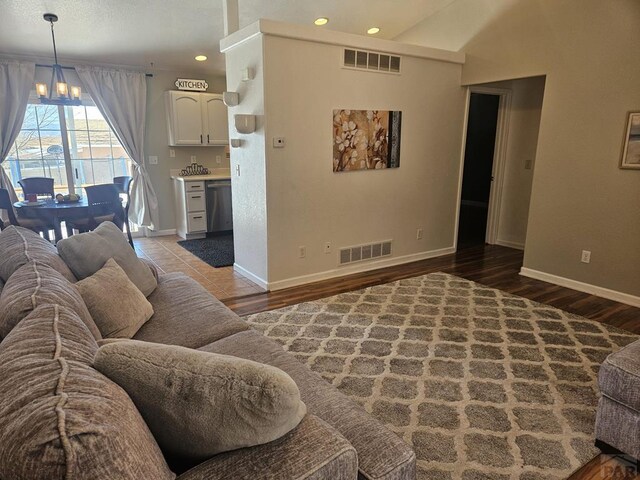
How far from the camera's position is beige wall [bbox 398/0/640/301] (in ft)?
12.5

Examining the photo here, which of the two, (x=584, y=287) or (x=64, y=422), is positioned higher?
(x=64, y=422)

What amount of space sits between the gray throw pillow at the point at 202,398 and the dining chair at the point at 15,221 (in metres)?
4.39

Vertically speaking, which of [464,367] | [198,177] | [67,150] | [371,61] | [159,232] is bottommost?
[464,367]

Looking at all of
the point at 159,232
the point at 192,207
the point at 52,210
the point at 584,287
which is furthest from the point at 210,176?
the point at 584,287

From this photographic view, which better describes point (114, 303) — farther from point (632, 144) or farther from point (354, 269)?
point (632, 144)

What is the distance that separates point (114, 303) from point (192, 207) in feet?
14.4

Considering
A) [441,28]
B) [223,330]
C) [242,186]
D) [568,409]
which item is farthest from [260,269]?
[441,28]

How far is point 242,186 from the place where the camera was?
447 cm

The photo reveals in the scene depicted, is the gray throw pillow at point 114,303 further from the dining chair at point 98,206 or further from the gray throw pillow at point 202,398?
the dining chair at point 98,206

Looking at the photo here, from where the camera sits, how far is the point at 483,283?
14.7ft

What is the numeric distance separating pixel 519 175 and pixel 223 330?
5.07 metres

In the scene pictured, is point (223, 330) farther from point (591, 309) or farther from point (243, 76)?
point (591, 309)

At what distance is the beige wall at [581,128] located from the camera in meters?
3.81

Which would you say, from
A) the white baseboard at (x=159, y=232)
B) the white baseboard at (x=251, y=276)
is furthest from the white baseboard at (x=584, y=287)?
the white baseboard at (x=159, y=232)
